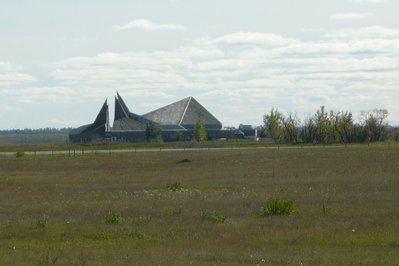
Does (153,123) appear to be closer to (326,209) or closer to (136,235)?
(326,209)

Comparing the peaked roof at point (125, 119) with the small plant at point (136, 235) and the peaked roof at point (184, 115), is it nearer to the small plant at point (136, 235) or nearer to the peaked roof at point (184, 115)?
the peaked roof at point (184, 115)

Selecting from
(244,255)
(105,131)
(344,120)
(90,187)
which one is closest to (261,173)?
(90,187)

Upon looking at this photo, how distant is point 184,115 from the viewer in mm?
192875

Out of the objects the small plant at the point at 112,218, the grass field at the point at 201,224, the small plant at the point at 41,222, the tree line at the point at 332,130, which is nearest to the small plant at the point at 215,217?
the grass field at the point at 201,224

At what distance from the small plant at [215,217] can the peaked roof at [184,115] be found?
16353cm

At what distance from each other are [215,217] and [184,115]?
169m

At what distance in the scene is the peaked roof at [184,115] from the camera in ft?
625

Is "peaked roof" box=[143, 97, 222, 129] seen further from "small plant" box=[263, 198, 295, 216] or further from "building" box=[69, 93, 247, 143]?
"small plant" box=[263, 198, 295, 216]

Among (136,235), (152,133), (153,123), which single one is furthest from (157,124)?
(136,235)

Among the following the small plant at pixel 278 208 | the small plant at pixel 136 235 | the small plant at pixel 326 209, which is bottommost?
the small plant at pixel 136 235

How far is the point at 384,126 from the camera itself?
6004 inches

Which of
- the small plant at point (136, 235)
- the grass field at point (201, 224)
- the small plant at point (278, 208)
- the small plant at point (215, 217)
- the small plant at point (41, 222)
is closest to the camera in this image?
the grass field at point (201, 224)

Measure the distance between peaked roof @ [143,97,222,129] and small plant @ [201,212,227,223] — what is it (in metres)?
164

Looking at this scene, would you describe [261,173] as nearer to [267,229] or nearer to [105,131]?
[267,229]
